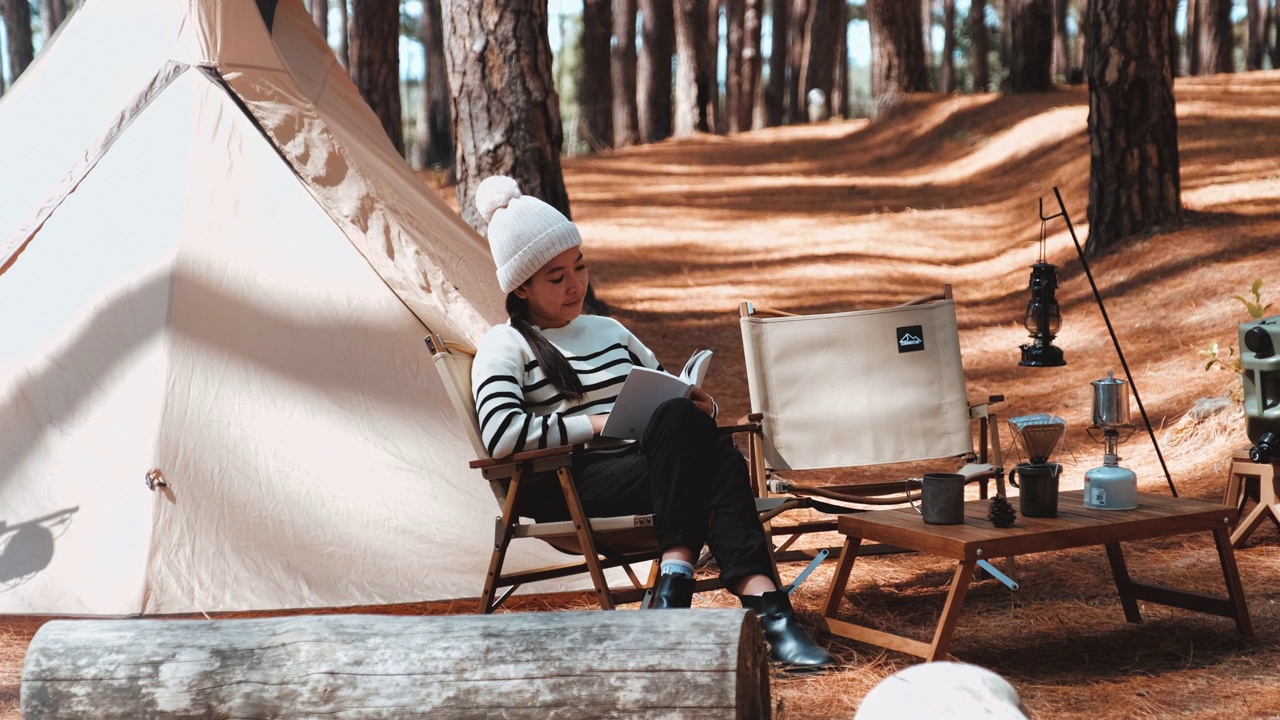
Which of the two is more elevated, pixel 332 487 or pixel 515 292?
pixel 515 292

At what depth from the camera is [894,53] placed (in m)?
14.0

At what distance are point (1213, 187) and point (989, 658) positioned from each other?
6074mm

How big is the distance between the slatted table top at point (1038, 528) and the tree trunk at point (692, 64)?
1218 cm

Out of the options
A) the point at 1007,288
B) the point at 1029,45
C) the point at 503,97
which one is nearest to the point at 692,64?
the point at 1029,45

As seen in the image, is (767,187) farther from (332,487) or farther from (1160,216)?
(332,487)

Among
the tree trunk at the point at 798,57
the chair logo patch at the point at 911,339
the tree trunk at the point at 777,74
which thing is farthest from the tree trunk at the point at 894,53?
the chair logo patch at the point at 911,339

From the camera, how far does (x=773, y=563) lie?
10.2 ft

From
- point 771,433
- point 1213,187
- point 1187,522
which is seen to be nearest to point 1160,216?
point 1213,187

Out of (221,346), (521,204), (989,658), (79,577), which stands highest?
(521,204)

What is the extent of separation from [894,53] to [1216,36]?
18.7 feet

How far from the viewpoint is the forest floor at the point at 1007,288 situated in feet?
10.3

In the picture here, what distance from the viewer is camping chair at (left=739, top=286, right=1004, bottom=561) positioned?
4.11 m

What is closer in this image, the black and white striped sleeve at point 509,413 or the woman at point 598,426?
the woman at point 598,426

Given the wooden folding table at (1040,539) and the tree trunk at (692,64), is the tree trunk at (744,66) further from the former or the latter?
the wooden folding table at (1040,539)
